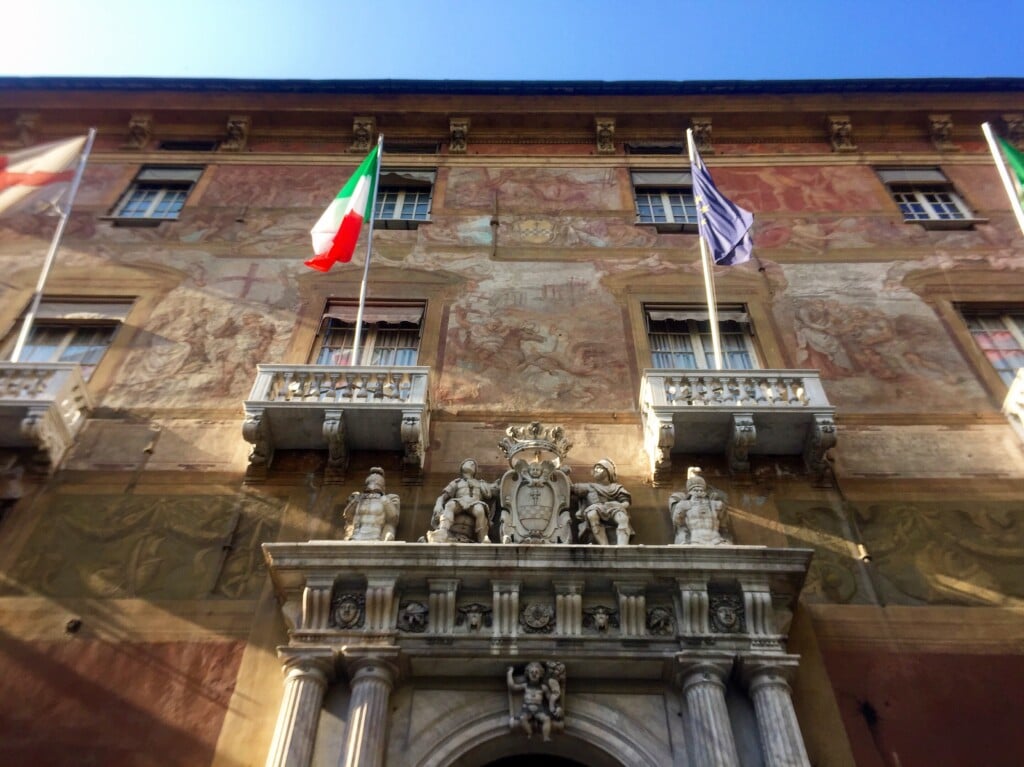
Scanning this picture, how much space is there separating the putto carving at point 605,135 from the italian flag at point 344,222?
18.7 feet

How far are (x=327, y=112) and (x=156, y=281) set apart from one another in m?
6.06

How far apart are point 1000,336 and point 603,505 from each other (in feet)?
24.7

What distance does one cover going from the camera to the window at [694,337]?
12495 millimetres

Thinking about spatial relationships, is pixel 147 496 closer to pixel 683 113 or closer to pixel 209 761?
pixel 209 761

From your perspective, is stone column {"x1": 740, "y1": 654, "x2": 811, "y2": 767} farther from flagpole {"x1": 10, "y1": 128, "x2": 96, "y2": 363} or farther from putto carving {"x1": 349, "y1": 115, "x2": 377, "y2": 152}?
putto carving {"x1": 349, "y1": 115, "x2": 377, "y2": 152}

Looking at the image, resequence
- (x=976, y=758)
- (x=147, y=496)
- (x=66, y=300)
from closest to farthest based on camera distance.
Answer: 1. (x=976, y=758)
2. (x=147, y=496)
3. (x=66, y=300)

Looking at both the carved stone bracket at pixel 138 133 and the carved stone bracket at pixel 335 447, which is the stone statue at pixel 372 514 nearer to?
the carved stone bracket at pixel 335 447

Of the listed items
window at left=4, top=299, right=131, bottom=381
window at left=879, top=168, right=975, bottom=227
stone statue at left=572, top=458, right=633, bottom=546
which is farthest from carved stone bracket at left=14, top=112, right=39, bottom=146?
window at left=879, top=168, right=975, bottom=227

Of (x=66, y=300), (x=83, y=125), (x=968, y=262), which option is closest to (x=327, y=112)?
(x=83, y=125)

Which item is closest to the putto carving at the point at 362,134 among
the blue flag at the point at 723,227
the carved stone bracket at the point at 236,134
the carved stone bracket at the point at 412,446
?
the carved stone bracket at the point at 236,134

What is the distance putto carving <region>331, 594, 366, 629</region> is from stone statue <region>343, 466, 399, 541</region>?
2.24 feet

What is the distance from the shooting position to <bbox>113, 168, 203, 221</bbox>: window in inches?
620

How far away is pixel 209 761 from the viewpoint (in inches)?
309

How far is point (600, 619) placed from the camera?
27.3 ft
